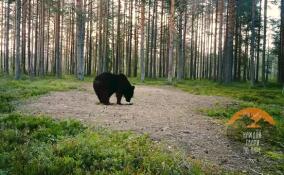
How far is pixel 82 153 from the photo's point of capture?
6617 millimetres

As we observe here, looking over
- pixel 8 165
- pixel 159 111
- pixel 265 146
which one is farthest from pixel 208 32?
pixel 8 165

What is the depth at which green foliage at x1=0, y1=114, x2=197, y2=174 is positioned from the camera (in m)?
6.02

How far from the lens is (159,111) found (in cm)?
1295

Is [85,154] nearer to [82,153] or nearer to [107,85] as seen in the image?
[82,153]

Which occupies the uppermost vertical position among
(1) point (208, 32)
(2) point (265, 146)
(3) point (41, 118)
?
Result: (1) point (208, 32)

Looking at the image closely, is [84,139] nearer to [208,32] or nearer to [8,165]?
[8,165]

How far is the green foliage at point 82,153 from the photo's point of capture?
6020mm

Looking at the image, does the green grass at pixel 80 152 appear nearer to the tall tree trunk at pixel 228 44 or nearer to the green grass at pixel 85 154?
the green grass at pixel 85 154

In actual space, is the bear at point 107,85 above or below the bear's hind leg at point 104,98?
above

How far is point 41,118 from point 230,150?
5068mm

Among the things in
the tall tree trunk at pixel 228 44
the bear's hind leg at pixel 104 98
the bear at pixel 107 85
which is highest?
the tall tree trunk at pixel 228 44

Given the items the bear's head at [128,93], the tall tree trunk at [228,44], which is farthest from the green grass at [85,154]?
the tall tree trunk at [228,44]
